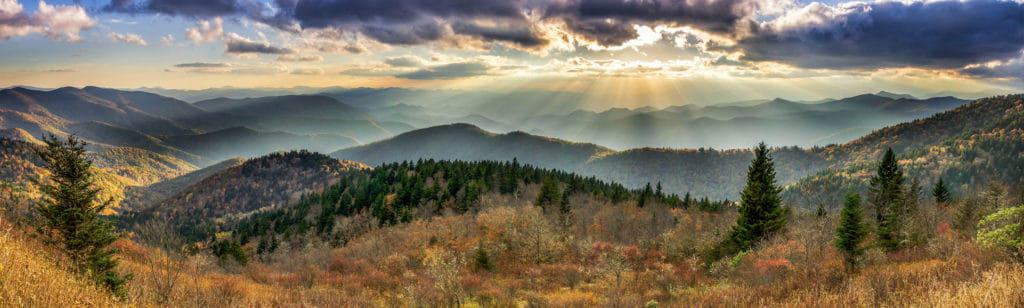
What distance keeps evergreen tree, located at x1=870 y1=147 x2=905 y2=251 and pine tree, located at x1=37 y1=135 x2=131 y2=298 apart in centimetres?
3508

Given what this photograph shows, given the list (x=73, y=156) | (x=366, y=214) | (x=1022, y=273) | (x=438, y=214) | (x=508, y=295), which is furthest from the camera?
(x=366, y=214)

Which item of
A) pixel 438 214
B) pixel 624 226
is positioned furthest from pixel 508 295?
pixel 438 214

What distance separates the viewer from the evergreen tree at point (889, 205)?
2566cm

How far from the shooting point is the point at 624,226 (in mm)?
72188

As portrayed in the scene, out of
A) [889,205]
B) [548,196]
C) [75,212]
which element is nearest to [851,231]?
[889,205]

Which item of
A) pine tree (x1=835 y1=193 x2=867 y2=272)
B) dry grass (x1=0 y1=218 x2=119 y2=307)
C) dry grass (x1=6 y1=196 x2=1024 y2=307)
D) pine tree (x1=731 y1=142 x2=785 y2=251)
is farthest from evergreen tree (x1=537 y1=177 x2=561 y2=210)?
dry grass (x1=0 y1=218 x2=119 y2=307)

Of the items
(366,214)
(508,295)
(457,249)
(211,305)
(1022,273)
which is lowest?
(366,214)

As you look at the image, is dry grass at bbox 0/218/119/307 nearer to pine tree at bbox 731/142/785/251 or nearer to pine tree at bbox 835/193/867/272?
pine tree at bbox 835/193/867/272

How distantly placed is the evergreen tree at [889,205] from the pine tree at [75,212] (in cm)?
3508

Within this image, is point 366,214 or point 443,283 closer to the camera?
point 443,283

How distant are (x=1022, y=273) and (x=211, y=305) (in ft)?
61.8

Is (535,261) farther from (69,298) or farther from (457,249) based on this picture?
(69,298)

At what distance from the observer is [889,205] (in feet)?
109

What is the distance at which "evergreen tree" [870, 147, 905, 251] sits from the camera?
2566 centimetres
